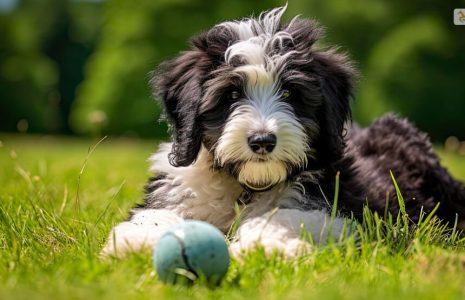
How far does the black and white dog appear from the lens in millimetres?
3777

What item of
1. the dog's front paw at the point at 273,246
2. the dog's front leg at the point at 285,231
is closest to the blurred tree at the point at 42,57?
the dog's front leg at the point at 285,231

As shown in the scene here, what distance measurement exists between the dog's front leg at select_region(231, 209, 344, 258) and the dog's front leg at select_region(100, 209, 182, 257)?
1.38 ft

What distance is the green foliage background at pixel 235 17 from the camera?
25.3m

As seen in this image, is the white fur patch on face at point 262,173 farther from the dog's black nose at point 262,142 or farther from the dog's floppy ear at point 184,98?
the dog's floppy ear at point 184,98

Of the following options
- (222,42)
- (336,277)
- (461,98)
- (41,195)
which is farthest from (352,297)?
(461,98)

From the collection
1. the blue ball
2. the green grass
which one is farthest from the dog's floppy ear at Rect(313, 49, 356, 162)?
the blue ball

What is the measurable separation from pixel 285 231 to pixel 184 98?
43.1 inches

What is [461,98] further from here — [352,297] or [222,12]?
[352,297]

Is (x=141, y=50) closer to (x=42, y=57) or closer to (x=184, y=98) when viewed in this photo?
(x=42, y=57)

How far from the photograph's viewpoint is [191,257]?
301 cm

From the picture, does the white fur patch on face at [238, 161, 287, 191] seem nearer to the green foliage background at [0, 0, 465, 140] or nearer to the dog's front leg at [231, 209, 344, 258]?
the dog's front leg at [231, 209, 344, 258]

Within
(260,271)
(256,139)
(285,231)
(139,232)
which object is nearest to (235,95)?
(256,139)

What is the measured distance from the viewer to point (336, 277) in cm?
298

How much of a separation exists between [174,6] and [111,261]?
29.0m
